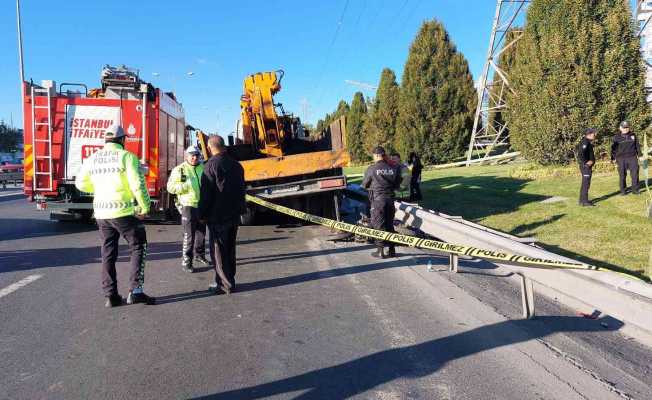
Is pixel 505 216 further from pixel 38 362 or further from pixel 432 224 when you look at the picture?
pixel 38 362

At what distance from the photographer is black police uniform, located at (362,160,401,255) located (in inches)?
313

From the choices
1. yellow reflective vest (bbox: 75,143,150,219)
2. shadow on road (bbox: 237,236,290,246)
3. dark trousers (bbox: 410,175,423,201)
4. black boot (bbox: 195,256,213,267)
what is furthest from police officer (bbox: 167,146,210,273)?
dark trousers (bbox: 410,175,423,201)

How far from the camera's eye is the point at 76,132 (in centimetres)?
1065

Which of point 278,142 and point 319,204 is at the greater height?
point 278,142

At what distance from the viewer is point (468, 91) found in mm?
28297

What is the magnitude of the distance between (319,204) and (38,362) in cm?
779

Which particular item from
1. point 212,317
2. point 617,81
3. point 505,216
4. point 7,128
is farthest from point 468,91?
point 7,128

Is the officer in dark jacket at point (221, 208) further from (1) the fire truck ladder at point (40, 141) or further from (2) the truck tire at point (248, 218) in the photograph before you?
(1) the fire truck ladder at point (40, 141)

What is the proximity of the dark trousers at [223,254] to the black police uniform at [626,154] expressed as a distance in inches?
354

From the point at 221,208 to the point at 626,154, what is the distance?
29.9ft

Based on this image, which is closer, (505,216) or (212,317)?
(212,317)

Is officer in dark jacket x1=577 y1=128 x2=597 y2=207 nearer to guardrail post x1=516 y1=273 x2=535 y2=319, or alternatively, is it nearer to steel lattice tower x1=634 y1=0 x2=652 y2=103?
guardrail post x1=516 y1=273 x2=535 y2=319

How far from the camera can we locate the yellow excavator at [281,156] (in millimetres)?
10219

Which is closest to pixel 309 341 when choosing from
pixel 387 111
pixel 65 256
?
pixel 65 256
